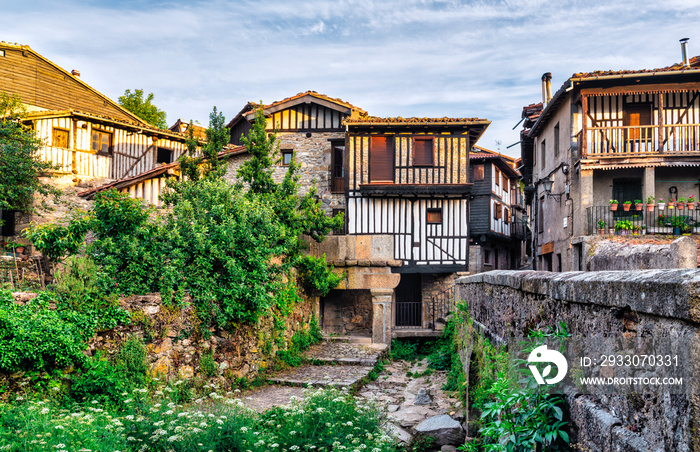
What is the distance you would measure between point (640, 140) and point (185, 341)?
1442 centimetres

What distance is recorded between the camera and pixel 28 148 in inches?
606

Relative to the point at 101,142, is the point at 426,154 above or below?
below

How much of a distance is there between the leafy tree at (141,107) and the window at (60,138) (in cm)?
→ 996

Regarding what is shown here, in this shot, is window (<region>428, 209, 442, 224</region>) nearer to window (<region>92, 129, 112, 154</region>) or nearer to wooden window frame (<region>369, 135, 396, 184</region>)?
wooden window frame (<region>369, 135, 396, 184</region>)

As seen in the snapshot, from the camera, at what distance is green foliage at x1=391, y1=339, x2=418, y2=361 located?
605 inches

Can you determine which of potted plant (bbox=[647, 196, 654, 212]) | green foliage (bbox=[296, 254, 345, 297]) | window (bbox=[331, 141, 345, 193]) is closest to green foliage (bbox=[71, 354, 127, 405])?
green foliage (bbox=[296, 254, 345, 297])

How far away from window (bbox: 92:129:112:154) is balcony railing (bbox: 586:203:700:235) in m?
17.7

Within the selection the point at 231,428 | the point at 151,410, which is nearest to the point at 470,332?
the point at 231,428

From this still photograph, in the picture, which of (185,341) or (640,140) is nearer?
(185,341)

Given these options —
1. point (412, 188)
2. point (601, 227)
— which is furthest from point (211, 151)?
point (601, 227)

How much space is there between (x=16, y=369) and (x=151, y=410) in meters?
1.86

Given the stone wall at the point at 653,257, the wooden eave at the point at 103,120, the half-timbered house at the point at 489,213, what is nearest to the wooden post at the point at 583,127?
the half-timbered house at the point at 489,213

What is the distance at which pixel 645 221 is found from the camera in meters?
15.1

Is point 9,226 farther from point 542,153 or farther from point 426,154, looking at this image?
point 542,153
